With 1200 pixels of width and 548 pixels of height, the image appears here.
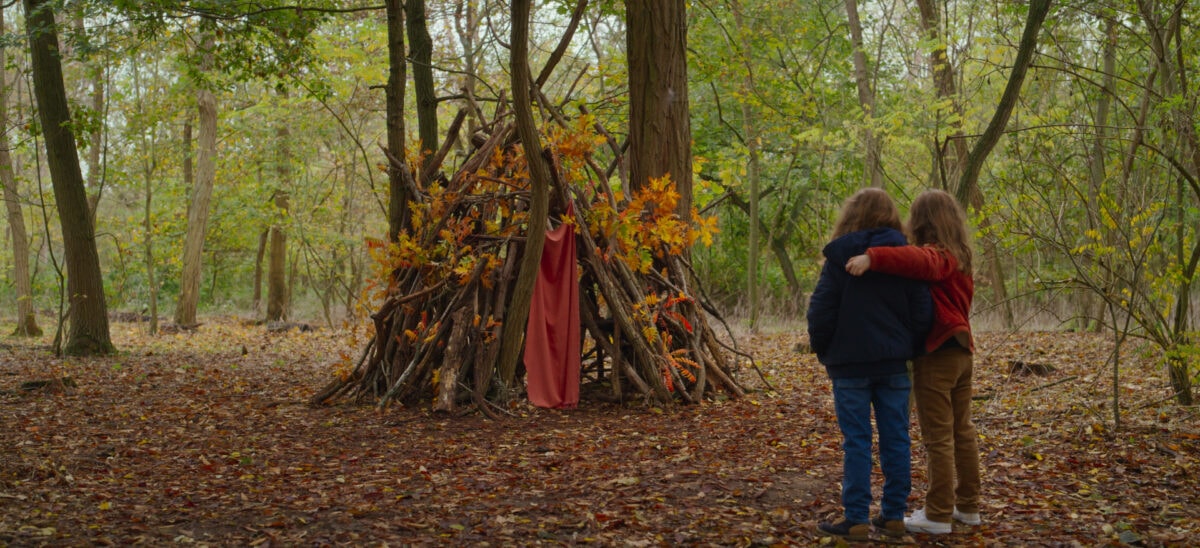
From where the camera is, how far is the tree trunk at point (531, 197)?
187 inches

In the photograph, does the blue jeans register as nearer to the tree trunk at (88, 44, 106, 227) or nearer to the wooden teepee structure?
the wooden teepee structure

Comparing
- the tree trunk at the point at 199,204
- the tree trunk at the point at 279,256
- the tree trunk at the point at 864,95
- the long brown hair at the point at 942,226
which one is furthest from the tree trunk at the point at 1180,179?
the tree trunk at the point at 279,256

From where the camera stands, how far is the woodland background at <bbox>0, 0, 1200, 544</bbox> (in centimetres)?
449

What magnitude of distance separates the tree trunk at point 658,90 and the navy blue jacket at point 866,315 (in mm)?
3631

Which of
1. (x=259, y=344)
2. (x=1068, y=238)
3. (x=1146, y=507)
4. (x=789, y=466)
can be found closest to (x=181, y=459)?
(x=789, y=466)

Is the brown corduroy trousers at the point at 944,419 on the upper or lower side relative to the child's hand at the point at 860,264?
lower

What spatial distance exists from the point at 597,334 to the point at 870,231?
332cm

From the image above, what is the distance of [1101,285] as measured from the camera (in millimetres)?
5148

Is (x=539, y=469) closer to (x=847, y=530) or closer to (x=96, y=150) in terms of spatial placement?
(x=847, y=530)

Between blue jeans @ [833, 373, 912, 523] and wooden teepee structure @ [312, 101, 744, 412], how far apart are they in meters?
2.93

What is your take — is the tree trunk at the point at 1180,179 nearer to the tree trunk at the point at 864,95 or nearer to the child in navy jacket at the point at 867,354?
Answer: the child in navy jacket at the point at 867,354

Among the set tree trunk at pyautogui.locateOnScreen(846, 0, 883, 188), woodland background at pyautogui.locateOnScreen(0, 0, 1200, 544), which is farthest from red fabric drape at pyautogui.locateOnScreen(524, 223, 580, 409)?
tree trunk at pyautogui.locateOnScreen(846, 0, 883, 188)

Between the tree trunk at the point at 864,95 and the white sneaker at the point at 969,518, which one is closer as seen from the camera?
the white sneaker at the point at 969,518

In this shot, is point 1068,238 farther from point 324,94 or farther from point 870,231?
point 324,94
